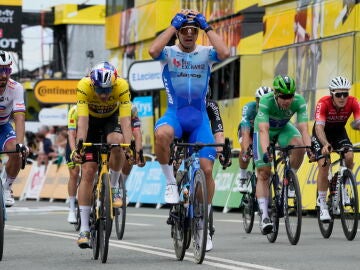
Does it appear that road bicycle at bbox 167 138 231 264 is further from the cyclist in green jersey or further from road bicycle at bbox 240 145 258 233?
road bicycle at bbox 240 145 258 233

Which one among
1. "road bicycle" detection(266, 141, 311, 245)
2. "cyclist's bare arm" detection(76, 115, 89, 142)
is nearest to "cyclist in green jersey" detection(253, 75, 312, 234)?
"road bicycle" detection(266, 141, 311, 245)

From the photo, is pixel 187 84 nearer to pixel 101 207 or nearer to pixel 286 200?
pixel 101 207

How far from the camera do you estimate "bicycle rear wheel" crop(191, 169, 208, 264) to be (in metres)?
11.7

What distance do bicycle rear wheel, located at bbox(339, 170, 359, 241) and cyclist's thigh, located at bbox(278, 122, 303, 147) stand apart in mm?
695

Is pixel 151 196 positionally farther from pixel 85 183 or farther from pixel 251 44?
pixel 85 183

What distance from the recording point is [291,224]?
1498cm

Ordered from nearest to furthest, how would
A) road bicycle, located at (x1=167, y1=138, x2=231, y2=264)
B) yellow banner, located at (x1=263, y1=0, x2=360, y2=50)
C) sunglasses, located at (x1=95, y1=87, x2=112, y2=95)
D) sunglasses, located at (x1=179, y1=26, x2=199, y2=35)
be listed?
1. road bicycle, located at (x1=167, y1=138, x2=231, y2=264)
2. sunglasses, located at (x1=179, y1=26, x2=199, y2=35)
3. sunglasses, located at (x1=95, y1=87, x2=112, y2=95)
4. yellow banner, located at (x1=263, y1=0, x2=360, y2=50)

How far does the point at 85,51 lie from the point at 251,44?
132ft

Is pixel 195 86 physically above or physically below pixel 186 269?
above

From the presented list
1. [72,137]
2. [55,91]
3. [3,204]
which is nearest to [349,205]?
[72,137]

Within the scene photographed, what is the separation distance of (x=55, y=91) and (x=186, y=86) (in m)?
29.5

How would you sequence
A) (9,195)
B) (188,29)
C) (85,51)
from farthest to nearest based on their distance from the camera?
(85,51) < (9,195) < (188,29)

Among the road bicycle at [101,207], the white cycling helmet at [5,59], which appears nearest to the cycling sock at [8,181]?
the white cycling helmet at [5,59]

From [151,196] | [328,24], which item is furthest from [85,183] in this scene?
[328,24]
